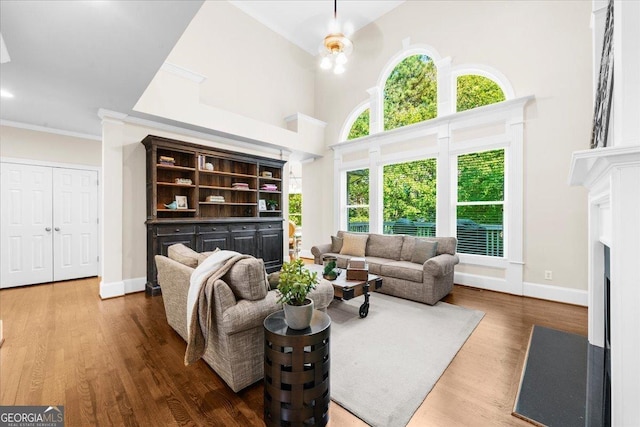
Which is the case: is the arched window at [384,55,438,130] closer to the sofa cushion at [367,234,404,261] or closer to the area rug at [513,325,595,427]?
the sofa cushion at [367,234,404,261]

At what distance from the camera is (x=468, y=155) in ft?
14.7

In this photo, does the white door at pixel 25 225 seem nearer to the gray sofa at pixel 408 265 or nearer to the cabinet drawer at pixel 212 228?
the cabinet drawer at pixel 212 228

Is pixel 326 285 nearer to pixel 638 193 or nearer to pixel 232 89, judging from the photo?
pixel 638 193

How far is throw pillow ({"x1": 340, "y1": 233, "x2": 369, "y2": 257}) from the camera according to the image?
475 cm

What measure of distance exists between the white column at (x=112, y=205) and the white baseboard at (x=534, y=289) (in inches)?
207

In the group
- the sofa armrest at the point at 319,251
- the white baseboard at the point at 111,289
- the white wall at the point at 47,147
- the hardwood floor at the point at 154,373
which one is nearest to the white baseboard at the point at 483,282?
the hardwood floor at the point at 154,373

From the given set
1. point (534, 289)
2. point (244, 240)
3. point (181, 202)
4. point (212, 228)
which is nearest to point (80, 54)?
point (181, 202)

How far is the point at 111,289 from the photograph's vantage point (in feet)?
12.6

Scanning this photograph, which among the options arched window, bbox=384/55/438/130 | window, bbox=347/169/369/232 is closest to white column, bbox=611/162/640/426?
arched window, bbox=384/55/438/130

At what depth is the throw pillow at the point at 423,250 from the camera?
3.97m

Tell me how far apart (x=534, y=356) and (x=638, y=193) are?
1.72m

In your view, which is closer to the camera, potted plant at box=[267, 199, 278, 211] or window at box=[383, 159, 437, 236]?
window at box=[383, 159, 437, 236]

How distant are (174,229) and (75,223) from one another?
227 centimetres

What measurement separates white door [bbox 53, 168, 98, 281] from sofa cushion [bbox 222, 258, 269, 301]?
4.78 meters
